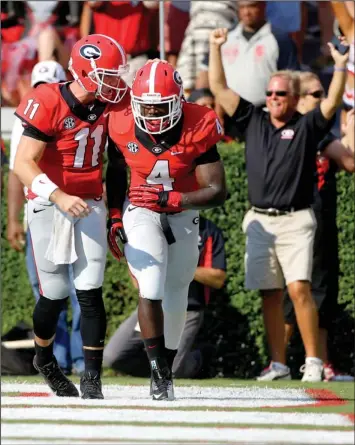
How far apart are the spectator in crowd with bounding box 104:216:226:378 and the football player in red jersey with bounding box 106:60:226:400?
202 centimetres

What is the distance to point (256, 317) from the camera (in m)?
9.45

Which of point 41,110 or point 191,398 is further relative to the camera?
point 191,398

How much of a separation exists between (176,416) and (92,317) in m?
1.18

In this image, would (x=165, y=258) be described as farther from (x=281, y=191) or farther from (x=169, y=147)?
(x=281, y=191)

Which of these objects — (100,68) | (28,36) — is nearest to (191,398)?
(100,68)

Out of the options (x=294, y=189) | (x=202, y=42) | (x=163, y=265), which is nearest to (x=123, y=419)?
(x=163, y=265)

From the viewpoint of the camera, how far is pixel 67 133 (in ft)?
22.0

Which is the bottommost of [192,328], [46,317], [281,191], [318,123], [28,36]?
[192,328]

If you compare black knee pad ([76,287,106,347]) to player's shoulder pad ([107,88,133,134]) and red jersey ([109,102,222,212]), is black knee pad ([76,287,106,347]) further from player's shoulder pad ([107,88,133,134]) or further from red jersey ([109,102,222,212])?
player's shoulder pad ([107,88,133,134])

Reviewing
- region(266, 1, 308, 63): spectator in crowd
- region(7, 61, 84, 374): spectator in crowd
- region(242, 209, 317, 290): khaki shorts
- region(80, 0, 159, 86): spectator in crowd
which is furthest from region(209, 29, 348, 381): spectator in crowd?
region(80, 0, 159, 86): spectator in crowd

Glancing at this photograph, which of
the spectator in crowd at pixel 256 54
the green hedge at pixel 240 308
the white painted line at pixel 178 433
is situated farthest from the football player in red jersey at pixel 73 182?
the spectator in crowd at pixel 256 54

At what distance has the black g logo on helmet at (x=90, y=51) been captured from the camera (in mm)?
6672

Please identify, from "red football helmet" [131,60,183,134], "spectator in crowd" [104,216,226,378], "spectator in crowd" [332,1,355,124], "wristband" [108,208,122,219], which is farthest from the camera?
"spectator in crowd" [332,1,355,124]

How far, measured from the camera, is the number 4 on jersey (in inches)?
263
